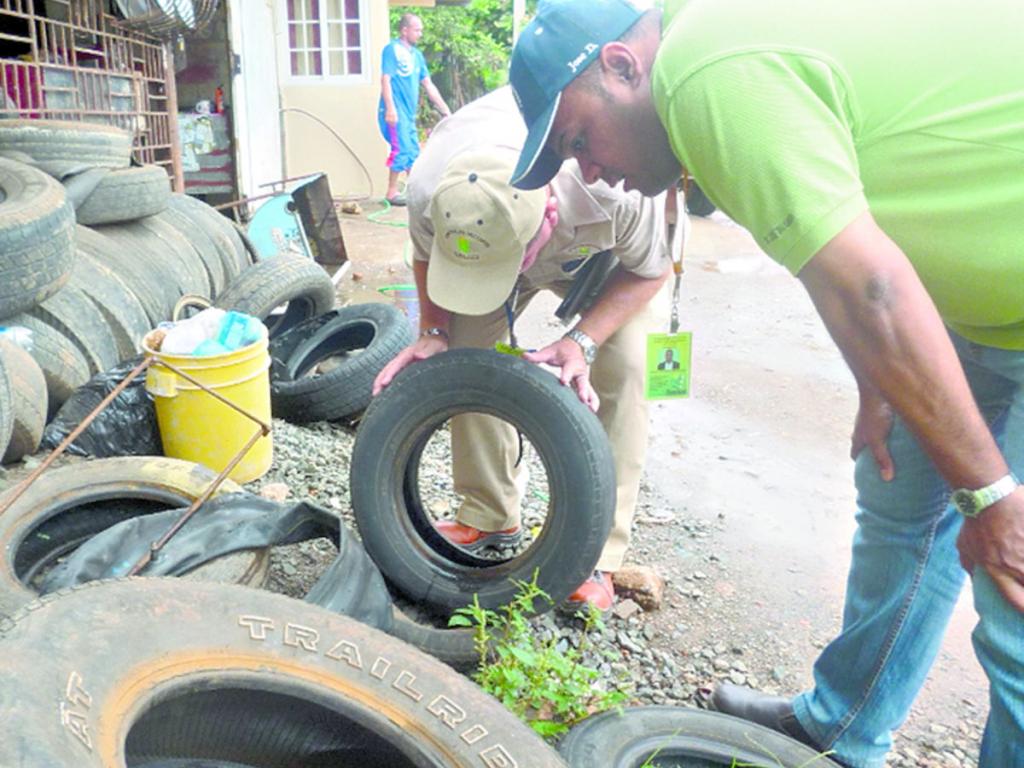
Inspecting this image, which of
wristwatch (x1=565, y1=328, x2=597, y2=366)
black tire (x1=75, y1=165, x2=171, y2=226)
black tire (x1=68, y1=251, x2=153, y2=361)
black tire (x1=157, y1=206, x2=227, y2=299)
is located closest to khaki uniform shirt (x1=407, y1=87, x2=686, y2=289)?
wristwatch (x1=565, y1=328, x2=597, y2=366)

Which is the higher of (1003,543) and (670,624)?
(1003,543)

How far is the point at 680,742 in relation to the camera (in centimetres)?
201

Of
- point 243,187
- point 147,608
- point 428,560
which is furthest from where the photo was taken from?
point 243,187

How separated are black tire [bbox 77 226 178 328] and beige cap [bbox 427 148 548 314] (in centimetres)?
226

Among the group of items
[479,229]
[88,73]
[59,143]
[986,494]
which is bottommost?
[986,494]

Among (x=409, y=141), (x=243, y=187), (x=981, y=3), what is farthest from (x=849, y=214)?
(x=409, y=141)

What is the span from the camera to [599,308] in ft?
8.99

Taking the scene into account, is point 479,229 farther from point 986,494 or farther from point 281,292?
point 281,292

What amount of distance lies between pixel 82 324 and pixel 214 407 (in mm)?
807

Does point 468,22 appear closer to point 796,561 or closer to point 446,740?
point 796,561

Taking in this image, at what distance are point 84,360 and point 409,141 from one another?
8.28 m

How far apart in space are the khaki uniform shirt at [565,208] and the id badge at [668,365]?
29cm

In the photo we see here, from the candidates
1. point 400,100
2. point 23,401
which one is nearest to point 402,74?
point 400,100

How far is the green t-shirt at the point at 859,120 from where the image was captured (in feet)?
4.01
